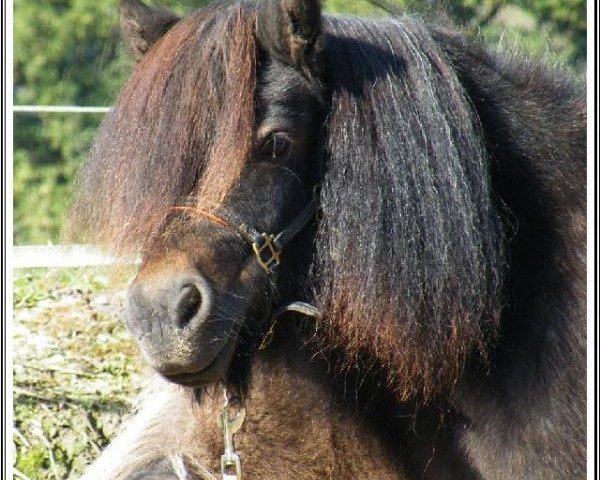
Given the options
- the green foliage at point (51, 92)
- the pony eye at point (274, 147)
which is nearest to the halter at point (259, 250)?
the pony eye at point (274, 147)

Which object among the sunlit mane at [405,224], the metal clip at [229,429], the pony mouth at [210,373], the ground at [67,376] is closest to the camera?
the pony mouth at [210,373]

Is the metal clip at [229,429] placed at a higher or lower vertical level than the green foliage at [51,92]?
higher

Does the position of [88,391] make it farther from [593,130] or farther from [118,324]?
[593,130]

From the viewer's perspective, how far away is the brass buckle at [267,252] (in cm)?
272

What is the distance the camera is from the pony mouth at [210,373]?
266 centimetres

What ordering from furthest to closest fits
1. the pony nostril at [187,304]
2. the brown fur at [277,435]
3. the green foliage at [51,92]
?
1. the green foliage at [51,92]
2. the brown fur at [277,435]
3. the pony nostril at [187,304]

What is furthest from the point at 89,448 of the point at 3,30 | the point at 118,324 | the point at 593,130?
the point at 593,130

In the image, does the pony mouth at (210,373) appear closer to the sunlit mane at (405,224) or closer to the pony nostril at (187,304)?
the pony nostril at (187,304)

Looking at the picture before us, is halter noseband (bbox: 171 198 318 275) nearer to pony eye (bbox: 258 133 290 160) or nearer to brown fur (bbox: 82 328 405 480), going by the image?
pony eye (bbox: 258 133 290 160)

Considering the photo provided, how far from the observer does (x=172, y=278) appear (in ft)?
8.40

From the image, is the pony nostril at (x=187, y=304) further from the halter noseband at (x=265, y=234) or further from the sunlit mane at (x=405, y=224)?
the sunlit mane at (x=405, y=224)

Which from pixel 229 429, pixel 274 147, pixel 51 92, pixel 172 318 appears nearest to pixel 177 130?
pixel 274 147

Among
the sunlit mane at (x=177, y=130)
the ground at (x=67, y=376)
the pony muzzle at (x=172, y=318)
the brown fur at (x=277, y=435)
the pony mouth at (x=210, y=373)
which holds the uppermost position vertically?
the sunlit mane at (x=177, y=130)

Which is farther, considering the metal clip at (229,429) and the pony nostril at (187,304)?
the metal clip at (229,429)
